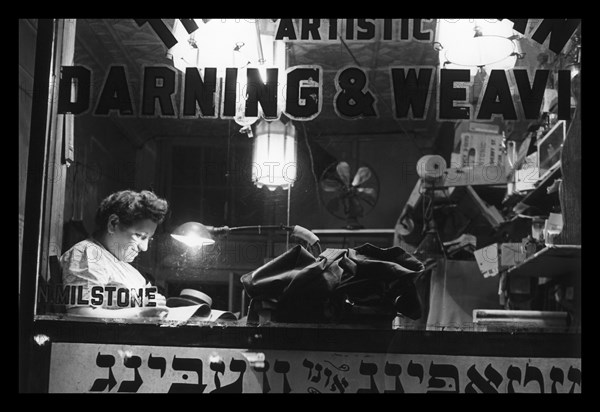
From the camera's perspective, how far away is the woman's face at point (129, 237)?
9.79 ft

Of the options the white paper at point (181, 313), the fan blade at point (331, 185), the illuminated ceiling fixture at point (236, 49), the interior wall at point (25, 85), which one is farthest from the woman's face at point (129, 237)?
the fan blade at point (331, 185)

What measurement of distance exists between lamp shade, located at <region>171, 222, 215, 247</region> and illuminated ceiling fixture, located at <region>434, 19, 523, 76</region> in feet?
3.64

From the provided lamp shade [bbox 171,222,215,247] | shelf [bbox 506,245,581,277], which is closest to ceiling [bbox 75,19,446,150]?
lamp shade [bbox 171,222,215,247]

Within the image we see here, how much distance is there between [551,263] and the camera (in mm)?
3137

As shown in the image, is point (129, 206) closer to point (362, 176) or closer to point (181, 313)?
point (181, 313)

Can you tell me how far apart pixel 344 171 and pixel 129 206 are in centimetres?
83

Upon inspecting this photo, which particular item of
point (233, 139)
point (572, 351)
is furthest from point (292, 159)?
point (572, 351)

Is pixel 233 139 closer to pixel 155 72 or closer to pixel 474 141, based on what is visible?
pixel 155 72

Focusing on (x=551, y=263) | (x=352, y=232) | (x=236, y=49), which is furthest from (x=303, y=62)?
(x=551, y=263)

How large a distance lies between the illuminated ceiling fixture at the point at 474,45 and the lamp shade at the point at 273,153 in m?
0.66

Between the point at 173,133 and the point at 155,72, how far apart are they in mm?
253

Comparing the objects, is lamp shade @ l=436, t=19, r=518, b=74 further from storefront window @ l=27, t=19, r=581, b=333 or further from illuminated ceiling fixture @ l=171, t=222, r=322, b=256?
illuminated ceiling fixture @ l=171, t=222, r=322, b=256
